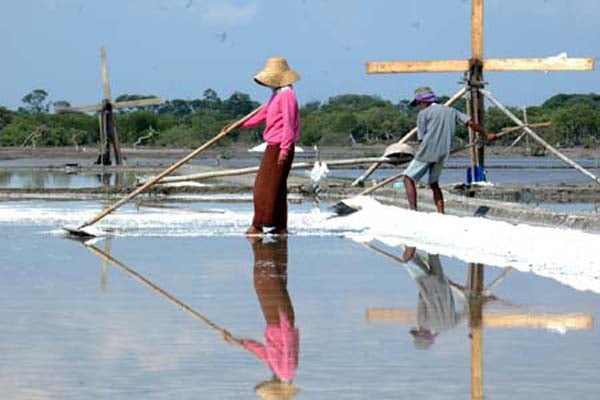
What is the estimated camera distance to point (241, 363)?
7.04 m

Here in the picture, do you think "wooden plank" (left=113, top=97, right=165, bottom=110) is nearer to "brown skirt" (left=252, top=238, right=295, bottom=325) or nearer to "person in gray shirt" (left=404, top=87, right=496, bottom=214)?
"person in gray shirt" (left=404, top=87, right=496, bottom=214)

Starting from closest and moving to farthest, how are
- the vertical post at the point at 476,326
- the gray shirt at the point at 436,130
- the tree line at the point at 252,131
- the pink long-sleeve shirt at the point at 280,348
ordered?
the vertical post at the point at 476,326
the pink long-sleeve shirt at the point at 280,348
the gray shirt at the point at 436,130
the tree line at the point at 252,131

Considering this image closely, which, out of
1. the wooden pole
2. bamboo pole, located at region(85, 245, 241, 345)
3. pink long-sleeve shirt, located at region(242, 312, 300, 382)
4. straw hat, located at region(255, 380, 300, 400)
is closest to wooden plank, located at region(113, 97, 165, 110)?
bamboo pole, located at region(85, 245, 241, 345)

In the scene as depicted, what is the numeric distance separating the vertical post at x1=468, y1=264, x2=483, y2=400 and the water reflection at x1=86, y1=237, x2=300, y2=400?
0.72m

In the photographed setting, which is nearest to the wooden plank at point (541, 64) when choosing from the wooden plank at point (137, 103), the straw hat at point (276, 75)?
the straw hat at point (276, 75)

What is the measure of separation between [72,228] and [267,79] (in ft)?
7.61

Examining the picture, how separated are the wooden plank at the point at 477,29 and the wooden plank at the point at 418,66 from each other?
25 centimetres

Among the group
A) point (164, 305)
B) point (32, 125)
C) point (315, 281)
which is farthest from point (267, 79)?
point (32, 125)

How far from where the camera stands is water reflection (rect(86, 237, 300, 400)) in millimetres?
6539

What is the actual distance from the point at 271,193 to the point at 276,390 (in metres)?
9.14

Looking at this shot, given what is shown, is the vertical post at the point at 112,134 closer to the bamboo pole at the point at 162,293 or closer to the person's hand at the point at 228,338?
the bamboo pole at the point at 162,293

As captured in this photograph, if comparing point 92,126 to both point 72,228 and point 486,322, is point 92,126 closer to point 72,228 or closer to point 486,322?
point 72,228

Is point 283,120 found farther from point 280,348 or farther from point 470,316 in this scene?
point 280,348

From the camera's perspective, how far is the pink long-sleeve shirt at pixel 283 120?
15.3 metres
